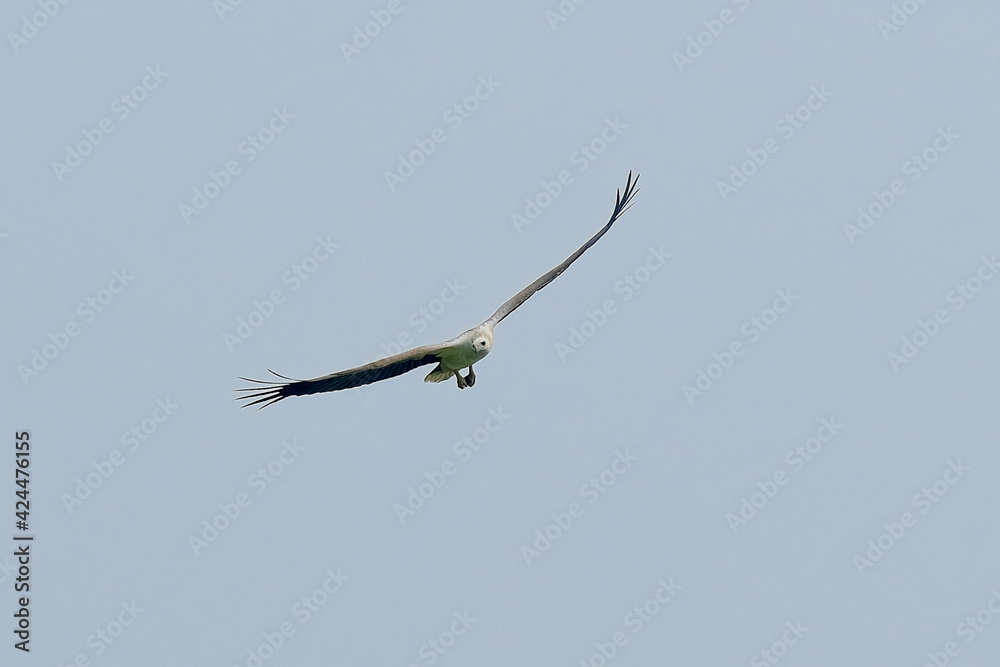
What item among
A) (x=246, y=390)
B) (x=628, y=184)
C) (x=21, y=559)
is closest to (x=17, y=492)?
(x=21, y=559)

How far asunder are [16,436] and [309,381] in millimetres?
9509

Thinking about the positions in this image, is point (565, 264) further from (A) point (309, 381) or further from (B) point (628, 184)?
(A) point (309, 381)

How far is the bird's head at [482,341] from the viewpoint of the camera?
29891 mm

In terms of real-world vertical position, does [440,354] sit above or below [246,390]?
above

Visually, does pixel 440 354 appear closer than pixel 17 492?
Yes

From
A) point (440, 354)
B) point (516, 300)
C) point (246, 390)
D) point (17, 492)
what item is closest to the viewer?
point (246, 390)

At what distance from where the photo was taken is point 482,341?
30.0m

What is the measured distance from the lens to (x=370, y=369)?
2883cm

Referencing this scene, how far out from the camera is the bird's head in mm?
29891

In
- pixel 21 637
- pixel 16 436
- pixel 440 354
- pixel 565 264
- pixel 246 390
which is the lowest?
pixel 21 637

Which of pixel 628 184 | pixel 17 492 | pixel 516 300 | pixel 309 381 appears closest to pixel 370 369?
pixel 309 381

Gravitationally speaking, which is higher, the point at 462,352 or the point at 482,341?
the point at 482,341

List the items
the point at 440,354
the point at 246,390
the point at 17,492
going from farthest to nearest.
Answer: the point at 17,492
the point at 440,354
the point at 246,390

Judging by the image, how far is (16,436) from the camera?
35.7 m
